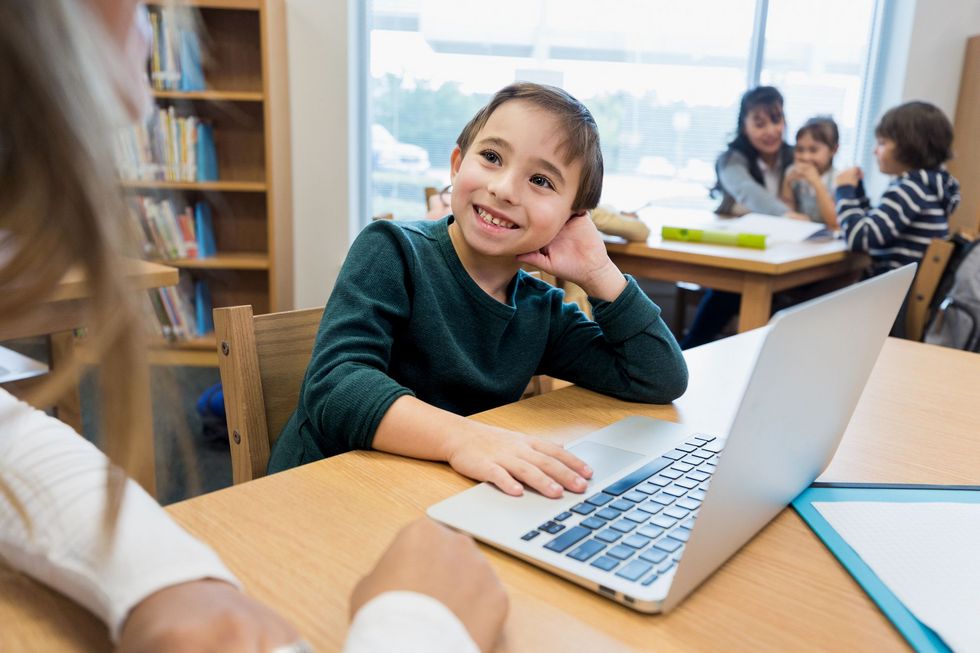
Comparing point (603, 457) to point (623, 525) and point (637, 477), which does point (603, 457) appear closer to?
point (637, 477)

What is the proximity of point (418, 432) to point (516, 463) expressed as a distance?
0.39 feet

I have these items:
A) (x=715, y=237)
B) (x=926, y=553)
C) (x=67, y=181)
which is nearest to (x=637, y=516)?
(x=926, y=553)

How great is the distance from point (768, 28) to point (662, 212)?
1.20 meters

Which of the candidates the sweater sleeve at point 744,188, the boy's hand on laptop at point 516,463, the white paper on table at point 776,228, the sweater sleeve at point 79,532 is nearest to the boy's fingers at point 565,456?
the boy's hand on laptop at point 516,463

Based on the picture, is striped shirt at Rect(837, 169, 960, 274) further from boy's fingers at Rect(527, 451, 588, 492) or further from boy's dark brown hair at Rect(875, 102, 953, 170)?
boy's fingers at Rect(527, 451, 588, 492)

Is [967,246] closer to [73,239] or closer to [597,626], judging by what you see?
[597,626]

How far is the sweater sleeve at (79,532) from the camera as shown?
0.44m

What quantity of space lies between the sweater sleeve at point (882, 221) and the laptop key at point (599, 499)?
8.48ft

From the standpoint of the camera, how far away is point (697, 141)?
4305 mm

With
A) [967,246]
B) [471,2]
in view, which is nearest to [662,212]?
[471,2]

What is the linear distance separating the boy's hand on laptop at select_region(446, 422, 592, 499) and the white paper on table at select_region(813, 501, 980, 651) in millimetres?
230

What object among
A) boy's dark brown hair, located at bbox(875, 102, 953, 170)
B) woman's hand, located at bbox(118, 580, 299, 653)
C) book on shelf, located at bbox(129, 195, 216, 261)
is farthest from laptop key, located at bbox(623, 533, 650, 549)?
boy's dark brown hair, located at bbox(875, 102, 953, 170)

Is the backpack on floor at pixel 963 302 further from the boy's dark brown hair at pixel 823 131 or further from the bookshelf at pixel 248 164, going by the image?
the bookshelf at pixel 248 164

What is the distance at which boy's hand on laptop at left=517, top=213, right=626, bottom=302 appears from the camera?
3.65ft
